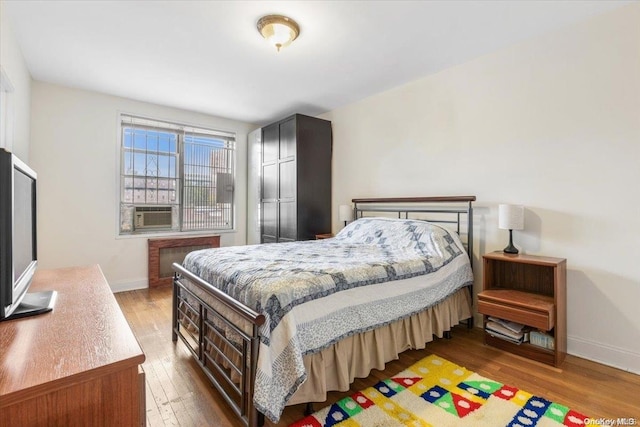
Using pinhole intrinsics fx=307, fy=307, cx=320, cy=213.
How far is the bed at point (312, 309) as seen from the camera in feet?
4.89

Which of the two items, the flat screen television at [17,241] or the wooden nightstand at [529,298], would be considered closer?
the flat screen television at [17,241]

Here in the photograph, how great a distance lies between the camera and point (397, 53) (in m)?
2.86

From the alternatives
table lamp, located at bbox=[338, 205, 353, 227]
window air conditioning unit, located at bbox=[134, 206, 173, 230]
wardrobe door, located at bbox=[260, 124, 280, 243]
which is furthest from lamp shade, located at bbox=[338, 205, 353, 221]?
window air conditioning unit, located at bbox=[134, 206, 173, 230]

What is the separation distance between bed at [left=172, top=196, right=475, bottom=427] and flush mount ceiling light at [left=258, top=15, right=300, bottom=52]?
5.72ft

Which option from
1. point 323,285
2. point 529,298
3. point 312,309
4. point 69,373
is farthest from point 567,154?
point 69,373

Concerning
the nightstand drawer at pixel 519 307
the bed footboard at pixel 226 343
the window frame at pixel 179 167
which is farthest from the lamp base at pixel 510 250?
the window frame at pixel 179 167

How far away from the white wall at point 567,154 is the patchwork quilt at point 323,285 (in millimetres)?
648

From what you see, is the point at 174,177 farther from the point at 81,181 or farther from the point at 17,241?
the point at 17,241

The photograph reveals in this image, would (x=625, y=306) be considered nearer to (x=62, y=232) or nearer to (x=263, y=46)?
(x=263, y=46)

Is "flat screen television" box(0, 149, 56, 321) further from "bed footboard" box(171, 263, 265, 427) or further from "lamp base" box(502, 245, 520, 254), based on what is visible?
"lamp base" box(502, 245, 520, 254)

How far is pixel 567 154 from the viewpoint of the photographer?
242cm

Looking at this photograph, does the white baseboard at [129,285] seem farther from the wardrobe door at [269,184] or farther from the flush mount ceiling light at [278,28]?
the flush mount ceiling light at [278,28]

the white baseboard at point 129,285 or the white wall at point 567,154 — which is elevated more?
the white wall at point 567,154

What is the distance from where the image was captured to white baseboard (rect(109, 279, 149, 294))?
4039 millimetres
